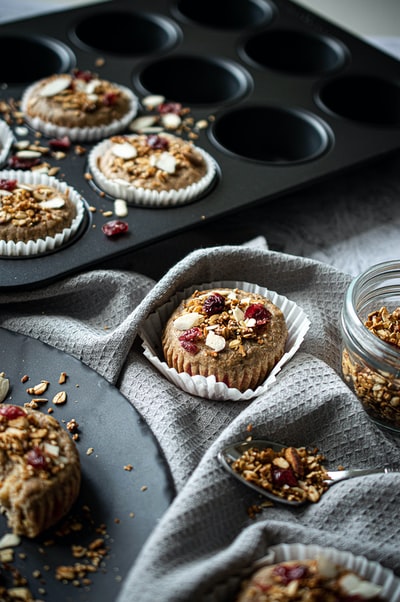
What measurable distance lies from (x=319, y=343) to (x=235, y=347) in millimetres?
262

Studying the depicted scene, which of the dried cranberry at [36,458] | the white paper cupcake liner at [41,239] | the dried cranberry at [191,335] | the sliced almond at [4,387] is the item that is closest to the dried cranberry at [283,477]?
the dried cranberry at [191,335]

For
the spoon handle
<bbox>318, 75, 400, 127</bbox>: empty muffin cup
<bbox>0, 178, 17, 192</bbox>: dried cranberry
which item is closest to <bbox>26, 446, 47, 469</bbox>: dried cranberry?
the spoon handle

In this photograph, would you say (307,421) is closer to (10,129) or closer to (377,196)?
(377,196)

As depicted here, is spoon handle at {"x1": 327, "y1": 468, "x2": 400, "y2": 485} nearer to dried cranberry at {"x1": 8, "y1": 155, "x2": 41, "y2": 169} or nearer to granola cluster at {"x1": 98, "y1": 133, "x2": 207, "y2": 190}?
granola cluster at {"x1": 98, "y1": 133, "x2": 207, "y2": 190}

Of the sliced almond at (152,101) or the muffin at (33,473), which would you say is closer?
the muffin at (33,473)

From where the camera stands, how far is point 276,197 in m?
2.35

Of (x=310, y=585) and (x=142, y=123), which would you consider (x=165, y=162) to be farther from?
(x=310, y=585)

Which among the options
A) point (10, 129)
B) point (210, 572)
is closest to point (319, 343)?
point (210, 572)

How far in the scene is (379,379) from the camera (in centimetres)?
172

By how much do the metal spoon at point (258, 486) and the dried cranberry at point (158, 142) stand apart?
1078 millimetres

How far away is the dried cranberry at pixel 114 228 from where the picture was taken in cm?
211

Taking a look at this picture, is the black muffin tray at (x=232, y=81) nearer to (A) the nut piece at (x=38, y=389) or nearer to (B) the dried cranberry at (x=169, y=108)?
(B) the dried cranberry at (x=169, y=108)

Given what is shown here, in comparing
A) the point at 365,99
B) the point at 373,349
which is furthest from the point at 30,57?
the point at 373,349

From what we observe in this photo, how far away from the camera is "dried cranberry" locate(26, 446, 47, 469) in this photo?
4.81 ft
